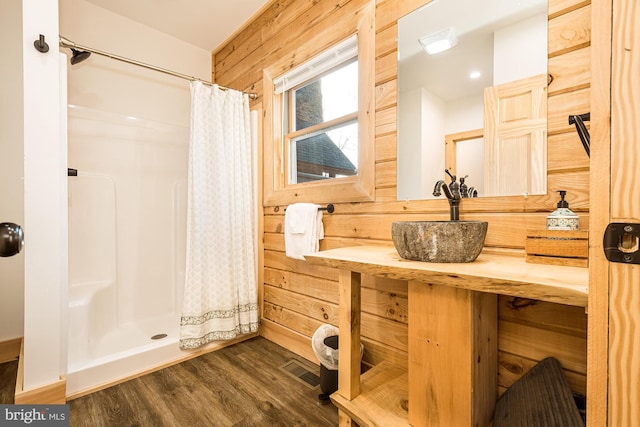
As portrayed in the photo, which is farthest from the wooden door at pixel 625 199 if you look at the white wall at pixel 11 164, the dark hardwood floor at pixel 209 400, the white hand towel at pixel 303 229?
the white wall at pixel 11 164

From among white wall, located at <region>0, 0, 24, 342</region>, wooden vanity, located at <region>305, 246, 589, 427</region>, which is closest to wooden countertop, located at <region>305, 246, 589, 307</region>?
wooden vanity, located at <region>305, 246, 589, 427</region>

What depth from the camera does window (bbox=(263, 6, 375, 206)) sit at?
1.49m

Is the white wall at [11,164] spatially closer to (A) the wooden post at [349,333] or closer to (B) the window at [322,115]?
(B) the window at [322,115]

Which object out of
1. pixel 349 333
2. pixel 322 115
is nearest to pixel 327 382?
pixel 349 333

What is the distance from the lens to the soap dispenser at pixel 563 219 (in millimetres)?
844

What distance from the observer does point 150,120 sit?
235cm

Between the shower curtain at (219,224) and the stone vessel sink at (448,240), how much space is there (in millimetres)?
1448

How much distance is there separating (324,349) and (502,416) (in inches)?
30.8

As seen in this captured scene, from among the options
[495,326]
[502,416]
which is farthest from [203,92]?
[502,416]

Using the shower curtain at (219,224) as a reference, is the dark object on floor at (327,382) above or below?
below

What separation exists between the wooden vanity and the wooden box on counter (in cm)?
3

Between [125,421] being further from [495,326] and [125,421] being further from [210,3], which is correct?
[210,3]

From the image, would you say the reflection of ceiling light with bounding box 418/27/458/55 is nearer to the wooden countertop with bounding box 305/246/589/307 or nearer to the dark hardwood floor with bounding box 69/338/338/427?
the wooden countertop with bounding box 305/246/589/307

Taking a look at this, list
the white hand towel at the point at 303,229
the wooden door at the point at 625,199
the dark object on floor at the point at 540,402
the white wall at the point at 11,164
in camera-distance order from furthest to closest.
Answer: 1. the white wall at the point at 11,164
2. the white hand towel at the point at 303,229
3. the dark object on floor at the point at 540,402
4. the wooden door at the point at 625,199
